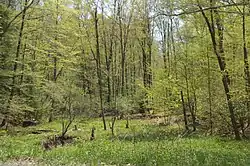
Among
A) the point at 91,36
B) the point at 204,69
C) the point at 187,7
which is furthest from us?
the point at 91,36

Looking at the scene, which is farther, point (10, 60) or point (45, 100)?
point (45, 100)

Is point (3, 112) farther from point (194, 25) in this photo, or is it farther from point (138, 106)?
point (138, 106)

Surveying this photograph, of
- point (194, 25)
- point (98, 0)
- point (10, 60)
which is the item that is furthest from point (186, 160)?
point (98, 0)

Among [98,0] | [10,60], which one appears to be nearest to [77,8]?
[98,0]

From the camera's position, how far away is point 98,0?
1035 inches

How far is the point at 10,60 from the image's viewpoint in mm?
20484

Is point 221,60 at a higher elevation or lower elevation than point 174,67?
lower

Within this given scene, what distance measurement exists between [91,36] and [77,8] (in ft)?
12.7

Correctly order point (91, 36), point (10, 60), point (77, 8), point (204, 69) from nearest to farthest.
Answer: point (204, 69), point (10, 60), point (77, 8), point (91, 36)

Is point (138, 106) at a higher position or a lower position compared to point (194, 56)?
lower

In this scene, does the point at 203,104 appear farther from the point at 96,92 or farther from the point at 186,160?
the point at 96,92

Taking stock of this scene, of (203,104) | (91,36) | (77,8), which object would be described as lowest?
(203,104)

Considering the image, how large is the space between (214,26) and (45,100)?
56.3 ft

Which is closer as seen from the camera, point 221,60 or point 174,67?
point 221,60
